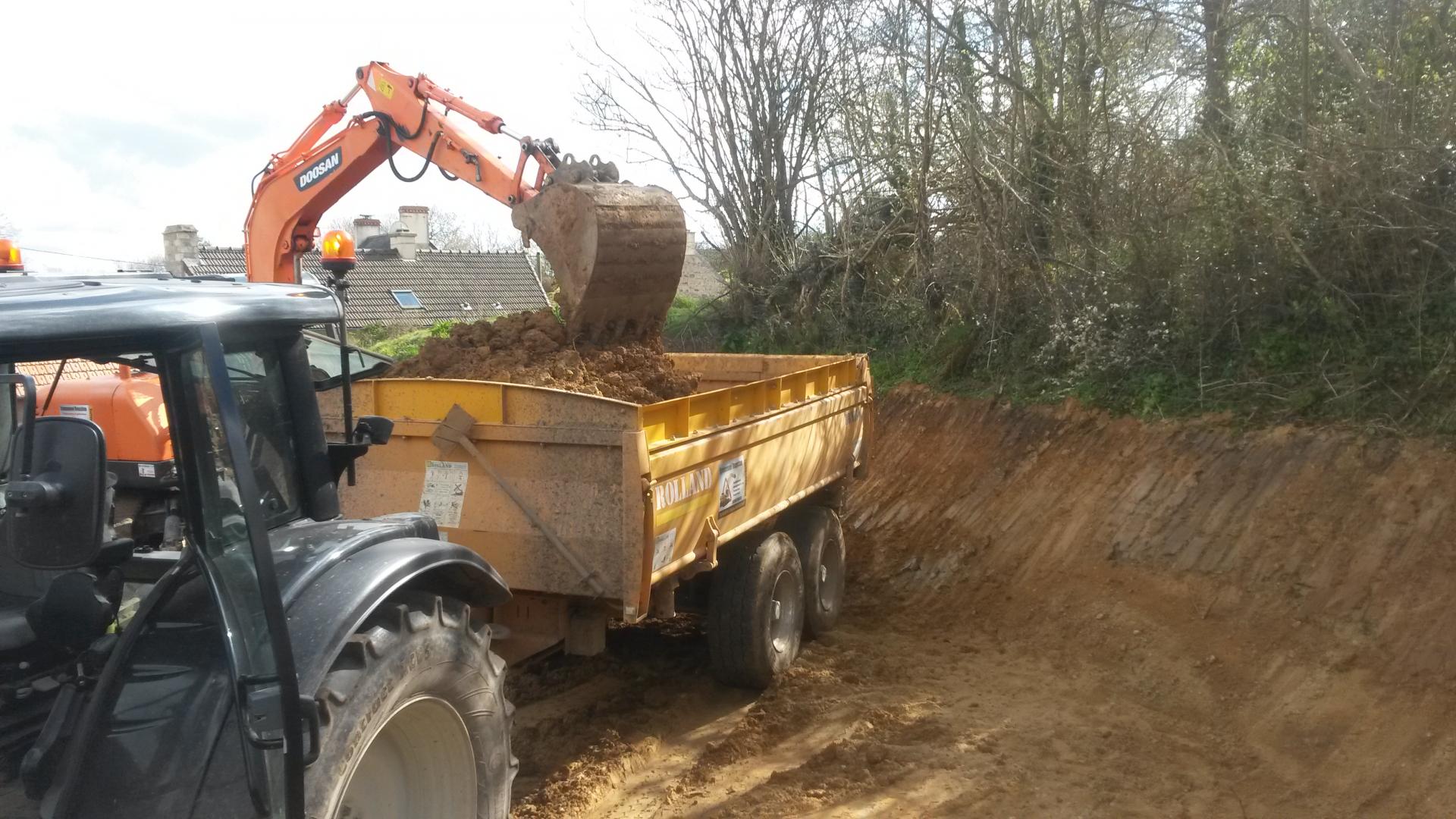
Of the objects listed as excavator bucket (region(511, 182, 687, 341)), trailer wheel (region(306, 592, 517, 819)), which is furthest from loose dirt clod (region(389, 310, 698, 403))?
trailer wheel (region(306, 592, 517, 819))

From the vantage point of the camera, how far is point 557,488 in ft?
15.4

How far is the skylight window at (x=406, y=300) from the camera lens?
2591 cm

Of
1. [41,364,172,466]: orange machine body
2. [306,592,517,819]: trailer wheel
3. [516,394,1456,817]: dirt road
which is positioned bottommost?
[516,394,1456,817]: dirt road

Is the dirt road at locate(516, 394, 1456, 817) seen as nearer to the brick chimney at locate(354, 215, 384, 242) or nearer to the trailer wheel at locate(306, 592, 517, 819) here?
the trailer wheel at locate(306, 592, 517, 819)

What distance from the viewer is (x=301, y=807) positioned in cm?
254

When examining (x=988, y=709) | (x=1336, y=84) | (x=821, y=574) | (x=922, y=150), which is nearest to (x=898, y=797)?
(x=988, y=709)

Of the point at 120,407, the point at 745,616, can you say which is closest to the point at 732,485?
the point at 745,616

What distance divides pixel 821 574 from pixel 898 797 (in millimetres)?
2233

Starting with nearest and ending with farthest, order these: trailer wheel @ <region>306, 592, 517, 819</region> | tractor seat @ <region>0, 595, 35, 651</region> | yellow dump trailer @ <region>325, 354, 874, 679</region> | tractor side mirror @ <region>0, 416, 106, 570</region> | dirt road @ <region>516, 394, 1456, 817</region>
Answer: tractor side mirror @ <region>0, 416, 106, 570</region> → tractor seat @ <region>0, 595, 35, 651</region> → trailer wheel @ <region>306, 592, 517, 819</region> → yellow dump trailer @ <region>325, 354, 874, 679</region> → dirt road @ <region>516, 394, 1456, 817</region>

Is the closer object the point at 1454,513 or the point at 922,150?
the point at 1454,513

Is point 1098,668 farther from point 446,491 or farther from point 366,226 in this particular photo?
point 366,226

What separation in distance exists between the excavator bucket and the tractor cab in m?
3.44

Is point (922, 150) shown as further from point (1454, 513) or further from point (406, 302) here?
point (406, 302)

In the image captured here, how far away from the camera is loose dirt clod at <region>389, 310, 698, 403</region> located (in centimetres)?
566
